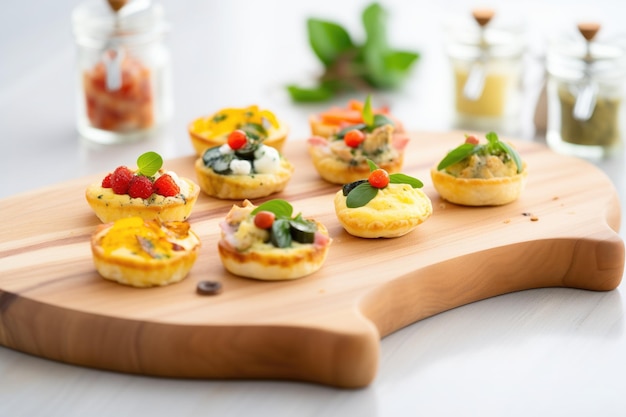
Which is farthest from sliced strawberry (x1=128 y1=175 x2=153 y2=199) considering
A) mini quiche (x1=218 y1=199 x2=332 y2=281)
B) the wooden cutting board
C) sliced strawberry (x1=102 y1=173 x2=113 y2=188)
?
mini quiche (x1=218 y1=199 x2=332 y2=281)

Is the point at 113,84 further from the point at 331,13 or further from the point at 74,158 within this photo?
the point at 331,13

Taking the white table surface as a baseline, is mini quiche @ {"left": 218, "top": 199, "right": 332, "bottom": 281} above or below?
above

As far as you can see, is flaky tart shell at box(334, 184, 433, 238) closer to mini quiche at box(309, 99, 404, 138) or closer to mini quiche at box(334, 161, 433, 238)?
mini quiche at box(334, 161, 433, 238)

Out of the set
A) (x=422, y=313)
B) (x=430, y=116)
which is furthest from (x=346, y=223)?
(x=430, y=116)

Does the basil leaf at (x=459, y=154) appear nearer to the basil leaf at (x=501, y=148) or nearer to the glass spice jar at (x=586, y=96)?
the basil leaf at (x=501, y=148)

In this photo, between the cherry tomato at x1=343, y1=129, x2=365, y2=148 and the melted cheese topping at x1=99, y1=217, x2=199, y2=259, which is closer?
the melted cheese topping at x1=99, y1=217, x2=199, y2=259

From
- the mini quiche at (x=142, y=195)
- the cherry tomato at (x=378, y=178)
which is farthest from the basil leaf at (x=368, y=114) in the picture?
the mini quiche at (x=142, y=195)
